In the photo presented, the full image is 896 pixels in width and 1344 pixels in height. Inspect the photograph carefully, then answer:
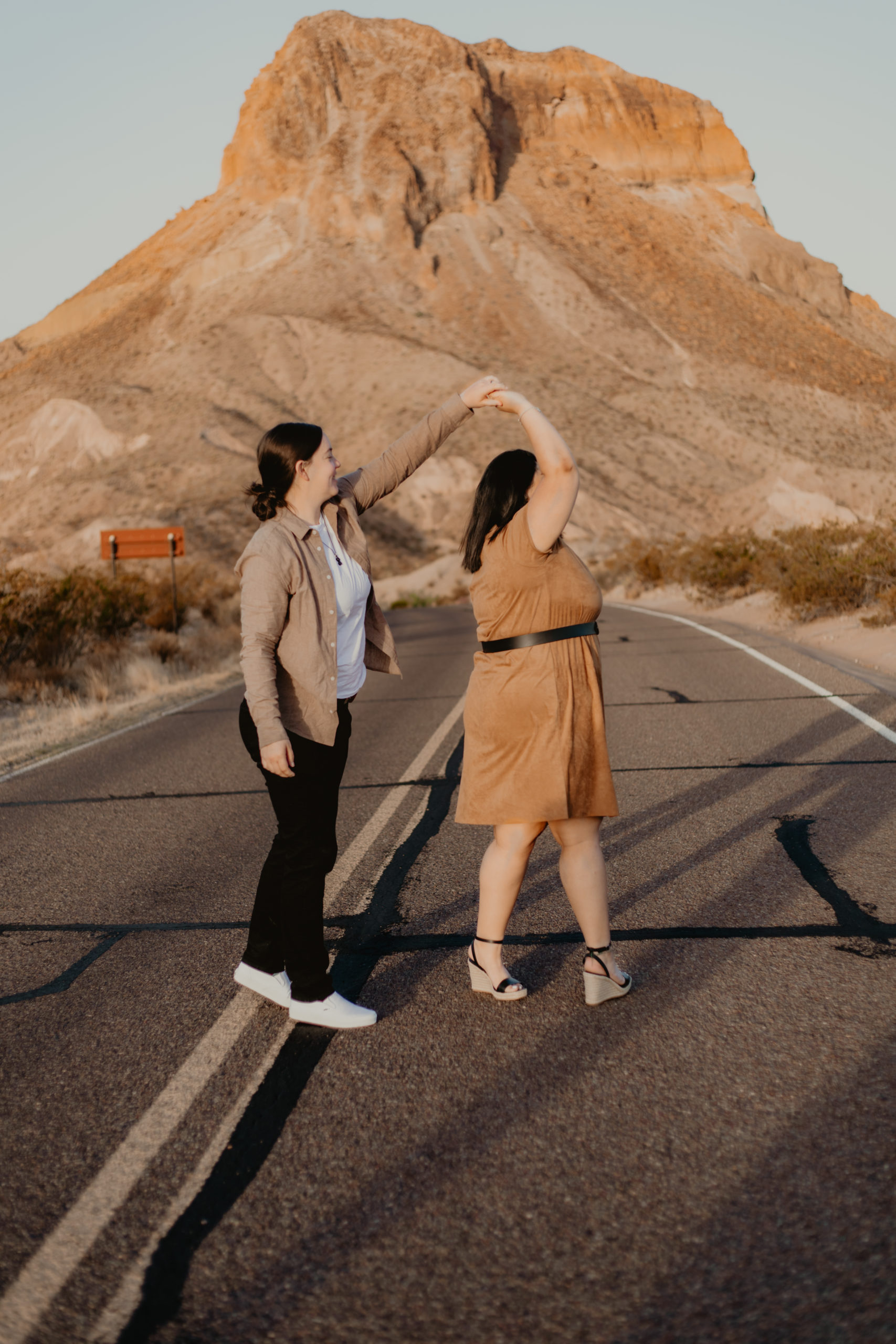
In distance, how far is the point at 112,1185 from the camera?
2889 millimetres

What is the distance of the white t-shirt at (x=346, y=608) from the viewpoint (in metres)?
3.75

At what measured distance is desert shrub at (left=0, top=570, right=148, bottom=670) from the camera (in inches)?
613

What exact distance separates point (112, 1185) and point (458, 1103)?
0.97 meters

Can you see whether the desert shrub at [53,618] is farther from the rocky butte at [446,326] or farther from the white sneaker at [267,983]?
the rocky butte at [446,326]

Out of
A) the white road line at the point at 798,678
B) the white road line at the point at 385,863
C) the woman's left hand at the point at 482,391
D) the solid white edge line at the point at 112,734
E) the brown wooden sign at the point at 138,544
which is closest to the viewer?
the woman's left hand at the point at 482,391

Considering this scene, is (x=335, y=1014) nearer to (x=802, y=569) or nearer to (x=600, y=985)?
(x=600, y=985)

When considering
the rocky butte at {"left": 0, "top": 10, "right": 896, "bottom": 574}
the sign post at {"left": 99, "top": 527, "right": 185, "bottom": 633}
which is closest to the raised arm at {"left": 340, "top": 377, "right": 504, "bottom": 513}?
the sign post at {"left": 99, "top": 527, "right": 185, "bottom": 633}

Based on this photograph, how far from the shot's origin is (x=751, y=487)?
193ft

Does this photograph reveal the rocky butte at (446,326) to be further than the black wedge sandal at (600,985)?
Yes

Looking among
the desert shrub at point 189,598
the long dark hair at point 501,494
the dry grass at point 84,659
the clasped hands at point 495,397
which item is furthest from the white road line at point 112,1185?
→ the desert shrub at point 189,598

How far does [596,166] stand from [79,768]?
9227 centimetres

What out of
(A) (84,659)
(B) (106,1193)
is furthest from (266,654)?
(A) (84,659)

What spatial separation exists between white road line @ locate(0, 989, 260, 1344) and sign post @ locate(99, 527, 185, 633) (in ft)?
60.6

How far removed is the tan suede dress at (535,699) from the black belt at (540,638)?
0.01 meters
